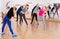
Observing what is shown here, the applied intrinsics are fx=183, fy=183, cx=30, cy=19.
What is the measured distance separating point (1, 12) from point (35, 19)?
1966 mm

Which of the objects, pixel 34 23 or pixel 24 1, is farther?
pixel 24 1

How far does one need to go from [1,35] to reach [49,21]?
4753 mm

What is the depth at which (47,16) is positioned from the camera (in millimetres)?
10312

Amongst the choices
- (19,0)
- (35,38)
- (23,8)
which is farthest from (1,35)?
(19,0)

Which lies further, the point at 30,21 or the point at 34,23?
the point at 30,21

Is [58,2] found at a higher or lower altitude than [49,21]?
higher

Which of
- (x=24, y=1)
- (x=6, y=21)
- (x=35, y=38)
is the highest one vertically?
(x=24, y=1)

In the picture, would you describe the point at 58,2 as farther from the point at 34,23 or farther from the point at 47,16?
the point at 34,23

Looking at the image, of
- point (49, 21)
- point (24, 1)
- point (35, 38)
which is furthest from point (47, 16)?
point (35, 38)

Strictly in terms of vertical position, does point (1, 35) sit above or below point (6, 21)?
below

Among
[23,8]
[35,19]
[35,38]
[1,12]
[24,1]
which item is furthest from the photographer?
[24,1]

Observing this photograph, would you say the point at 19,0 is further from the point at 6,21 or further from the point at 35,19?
the point at 6,21

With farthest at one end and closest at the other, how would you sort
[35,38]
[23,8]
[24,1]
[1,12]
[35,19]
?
1. [24,1]
2. [35,19]
3. [1,12]
4. [23,8]
5. [35,38]

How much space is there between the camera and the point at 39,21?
10.4m
